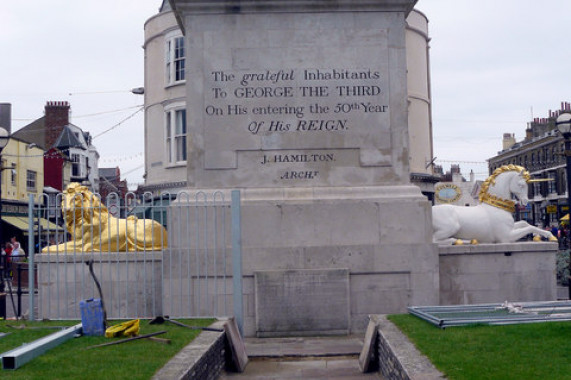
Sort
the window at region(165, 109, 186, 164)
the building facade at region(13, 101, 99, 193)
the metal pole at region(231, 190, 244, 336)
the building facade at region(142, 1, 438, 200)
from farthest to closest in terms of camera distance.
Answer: the building facade at region(13, 101, 99, 193)
the building facade at region(142, 1, 438, 200)
the window at region(165, 109, 186, 164)
the metal pole at region(231, 190, 244, 336)

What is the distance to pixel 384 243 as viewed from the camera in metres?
12.6

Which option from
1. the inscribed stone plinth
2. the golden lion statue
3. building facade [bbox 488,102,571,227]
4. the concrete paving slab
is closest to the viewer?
the concrete paving slab

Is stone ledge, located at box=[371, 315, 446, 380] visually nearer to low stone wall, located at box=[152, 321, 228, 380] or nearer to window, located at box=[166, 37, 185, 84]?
low stone wall, located at box=[152, 321, 228, 380]

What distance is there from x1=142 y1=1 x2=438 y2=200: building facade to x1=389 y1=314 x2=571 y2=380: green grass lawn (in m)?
22.3

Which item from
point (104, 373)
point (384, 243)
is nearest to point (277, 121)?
point (384, 243)

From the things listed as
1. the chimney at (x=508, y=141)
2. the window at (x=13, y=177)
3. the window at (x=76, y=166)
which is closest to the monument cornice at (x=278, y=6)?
the window at (x=13, y=177)

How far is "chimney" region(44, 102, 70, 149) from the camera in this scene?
5428cm

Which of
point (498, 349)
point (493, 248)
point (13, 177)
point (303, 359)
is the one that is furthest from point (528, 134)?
point (498, 349)

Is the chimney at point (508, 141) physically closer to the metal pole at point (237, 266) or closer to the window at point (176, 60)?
the window at point (176, 60)

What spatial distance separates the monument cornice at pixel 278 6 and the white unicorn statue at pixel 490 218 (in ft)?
12.8

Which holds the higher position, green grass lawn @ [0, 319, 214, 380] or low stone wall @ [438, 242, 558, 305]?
low stone wall @ [438, 242, 558, 305]

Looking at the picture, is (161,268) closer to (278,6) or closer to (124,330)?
(124,330)

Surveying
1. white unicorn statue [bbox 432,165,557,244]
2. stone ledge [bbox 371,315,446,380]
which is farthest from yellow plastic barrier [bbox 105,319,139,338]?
white unicorn statue [bbox 432,165,557,244]

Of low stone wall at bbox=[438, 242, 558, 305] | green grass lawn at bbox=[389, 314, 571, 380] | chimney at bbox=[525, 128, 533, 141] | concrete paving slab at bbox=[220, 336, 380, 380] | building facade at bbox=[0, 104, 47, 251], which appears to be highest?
chimney at bbox=[525, 128, 533, 141]
